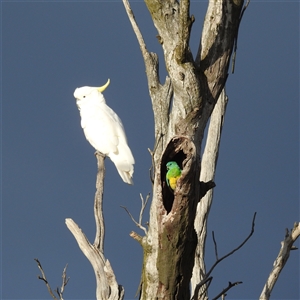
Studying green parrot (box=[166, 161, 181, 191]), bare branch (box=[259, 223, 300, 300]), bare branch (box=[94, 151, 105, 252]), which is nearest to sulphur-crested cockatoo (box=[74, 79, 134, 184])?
bare branch (box=[94, 151, 105, 252])

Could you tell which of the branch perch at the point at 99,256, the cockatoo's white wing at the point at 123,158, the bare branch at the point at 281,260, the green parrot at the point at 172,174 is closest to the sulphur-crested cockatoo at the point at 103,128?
the cockatoo's white wing at the point at 123,158

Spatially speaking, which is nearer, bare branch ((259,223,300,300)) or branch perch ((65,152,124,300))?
branch perch ((65,152,124,300))

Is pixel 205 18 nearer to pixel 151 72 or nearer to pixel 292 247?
pixel 151 72

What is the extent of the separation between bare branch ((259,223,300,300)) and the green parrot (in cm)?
188

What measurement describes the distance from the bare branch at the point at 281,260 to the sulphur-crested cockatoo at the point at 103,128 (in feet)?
7.18

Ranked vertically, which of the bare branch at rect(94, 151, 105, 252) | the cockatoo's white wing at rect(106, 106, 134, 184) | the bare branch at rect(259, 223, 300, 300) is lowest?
the bare branch at rect(259, 223, 300, 300)

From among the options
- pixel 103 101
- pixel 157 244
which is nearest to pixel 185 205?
pixel 157 244

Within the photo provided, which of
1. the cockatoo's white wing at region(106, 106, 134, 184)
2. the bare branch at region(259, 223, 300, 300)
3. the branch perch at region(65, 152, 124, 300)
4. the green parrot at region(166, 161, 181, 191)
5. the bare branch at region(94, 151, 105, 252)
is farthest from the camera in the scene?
the cockatoo's white wing at region(106, 106, 134, 184)

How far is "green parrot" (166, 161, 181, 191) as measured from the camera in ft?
11.2

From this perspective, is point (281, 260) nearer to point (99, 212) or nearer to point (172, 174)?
point (99, 212)

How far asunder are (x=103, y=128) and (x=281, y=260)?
2.86 metres

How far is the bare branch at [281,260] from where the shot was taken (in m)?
4.87

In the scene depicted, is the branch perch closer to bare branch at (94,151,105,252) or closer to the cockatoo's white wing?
bare branch at (94,151,105,252)

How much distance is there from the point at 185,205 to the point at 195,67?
101 cm
